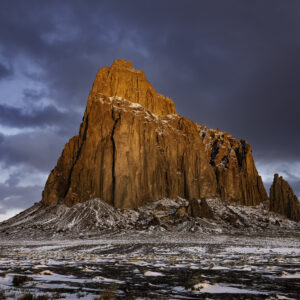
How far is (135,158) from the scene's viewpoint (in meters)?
134

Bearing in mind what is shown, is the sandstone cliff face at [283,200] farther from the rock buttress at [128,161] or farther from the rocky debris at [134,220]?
the rock buttress at [128,161]

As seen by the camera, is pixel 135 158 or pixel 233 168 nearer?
pixel 135 158

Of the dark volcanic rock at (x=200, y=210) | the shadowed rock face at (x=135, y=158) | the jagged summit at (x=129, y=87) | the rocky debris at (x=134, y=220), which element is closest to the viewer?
the rocky debris at (x=134, y=220)

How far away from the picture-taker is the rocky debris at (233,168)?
153 metres

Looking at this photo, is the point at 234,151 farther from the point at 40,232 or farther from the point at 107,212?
the point at 40,232

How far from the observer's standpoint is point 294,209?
143 m

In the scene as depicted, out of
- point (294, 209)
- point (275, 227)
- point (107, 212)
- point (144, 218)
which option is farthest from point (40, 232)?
point (294, 209)

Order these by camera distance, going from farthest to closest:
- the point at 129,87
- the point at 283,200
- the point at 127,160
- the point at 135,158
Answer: the point at 129,87 → the point at 283,200 → the point at 135,158 → the point at 127,160

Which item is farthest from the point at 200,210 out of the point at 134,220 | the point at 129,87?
the point at 129,87

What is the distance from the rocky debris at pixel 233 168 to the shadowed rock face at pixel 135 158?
50 cm

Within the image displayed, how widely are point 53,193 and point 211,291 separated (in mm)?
124796

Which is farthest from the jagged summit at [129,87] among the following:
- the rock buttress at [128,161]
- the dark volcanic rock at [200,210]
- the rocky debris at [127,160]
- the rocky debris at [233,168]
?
the dark volcanic rock at [200,210]

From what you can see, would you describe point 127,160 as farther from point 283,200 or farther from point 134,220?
point 283,200

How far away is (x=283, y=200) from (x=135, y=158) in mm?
71519
